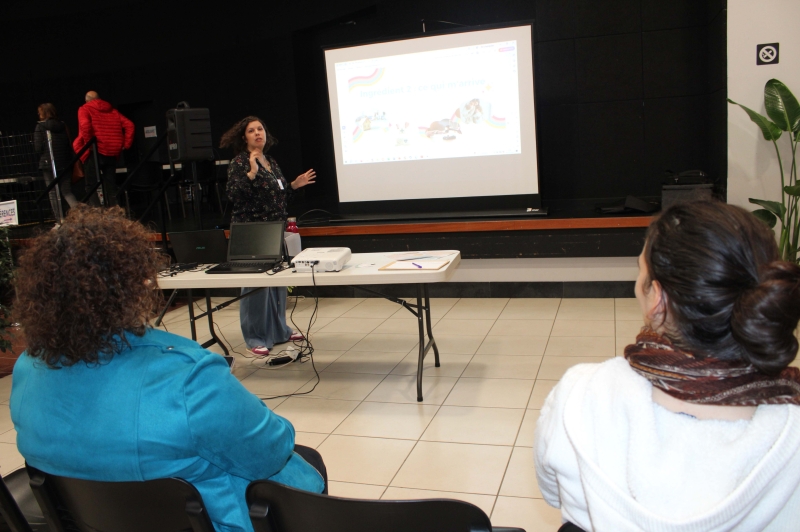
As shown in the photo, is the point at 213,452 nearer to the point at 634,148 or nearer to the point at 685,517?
the point at 685,517

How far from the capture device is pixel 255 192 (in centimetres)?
418

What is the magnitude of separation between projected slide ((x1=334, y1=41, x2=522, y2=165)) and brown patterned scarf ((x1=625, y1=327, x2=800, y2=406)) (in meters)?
4.15

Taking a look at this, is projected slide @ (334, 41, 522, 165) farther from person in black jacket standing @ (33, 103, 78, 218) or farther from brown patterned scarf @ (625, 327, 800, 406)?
brown patterned scarf @ (625, 327, 800, 406)

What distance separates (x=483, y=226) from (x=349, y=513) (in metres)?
3.93

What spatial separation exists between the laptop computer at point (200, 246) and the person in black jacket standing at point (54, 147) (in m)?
3.78

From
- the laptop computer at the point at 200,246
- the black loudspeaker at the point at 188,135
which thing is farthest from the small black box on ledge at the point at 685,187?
the black loudspeaker at the point at 188,135

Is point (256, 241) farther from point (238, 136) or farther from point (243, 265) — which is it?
point (238, 136)

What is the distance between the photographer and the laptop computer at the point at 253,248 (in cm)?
332

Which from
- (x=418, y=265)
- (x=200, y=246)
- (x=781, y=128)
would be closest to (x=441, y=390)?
(x=418, y=265)

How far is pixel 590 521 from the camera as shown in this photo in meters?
1.00

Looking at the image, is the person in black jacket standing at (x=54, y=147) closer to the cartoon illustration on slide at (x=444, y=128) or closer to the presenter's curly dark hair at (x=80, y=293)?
the cartoon illustration on slide at (x=444, y=128)

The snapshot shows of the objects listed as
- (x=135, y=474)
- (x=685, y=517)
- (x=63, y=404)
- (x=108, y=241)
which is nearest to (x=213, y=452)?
(x=135, y=474)

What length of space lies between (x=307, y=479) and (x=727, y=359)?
1008mm

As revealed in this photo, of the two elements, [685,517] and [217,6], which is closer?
[685,517]
